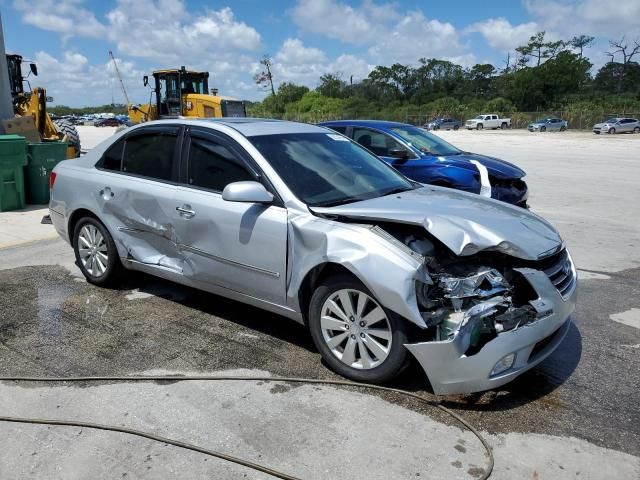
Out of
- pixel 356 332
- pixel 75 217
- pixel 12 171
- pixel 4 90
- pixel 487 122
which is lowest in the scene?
pixel 356 332

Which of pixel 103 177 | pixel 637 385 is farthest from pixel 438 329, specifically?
pixel 103 177

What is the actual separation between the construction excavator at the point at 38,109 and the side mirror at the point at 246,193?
39.2 ft

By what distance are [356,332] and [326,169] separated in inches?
55.3

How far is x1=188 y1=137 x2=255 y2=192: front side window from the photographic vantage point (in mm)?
4348

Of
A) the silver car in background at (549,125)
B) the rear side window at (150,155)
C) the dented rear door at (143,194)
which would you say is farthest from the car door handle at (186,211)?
the silver car in background at (549,125)

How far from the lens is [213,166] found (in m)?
4.52

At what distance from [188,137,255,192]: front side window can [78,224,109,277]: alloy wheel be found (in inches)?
54.7

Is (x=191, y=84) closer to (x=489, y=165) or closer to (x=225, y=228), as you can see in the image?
(x=489, y=165)

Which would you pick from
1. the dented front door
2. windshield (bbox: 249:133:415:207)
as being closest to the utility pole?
the dented front door

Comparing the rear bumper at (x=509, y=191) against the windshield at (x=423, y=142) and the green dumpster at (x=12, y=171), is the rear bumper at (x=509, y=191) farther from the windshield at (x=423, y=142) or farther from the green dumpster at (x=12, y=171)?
the green dumpster at (x=12, y=171)

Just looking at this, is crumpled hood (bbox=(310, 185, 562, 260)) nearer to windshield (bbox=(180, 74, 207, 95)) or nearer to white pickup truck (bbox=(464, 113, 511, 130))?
windshield (bbox=(180, 74, 207, 95))

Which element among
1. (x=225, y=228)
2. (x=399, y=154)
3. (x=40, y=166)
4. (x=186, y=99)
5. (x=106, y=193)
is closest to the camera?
(x=225, y=228)

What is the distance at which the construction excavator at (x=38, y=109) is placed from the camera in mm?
14758

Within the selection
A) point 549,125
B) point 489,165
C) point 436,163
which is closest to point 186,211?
point 436,163
